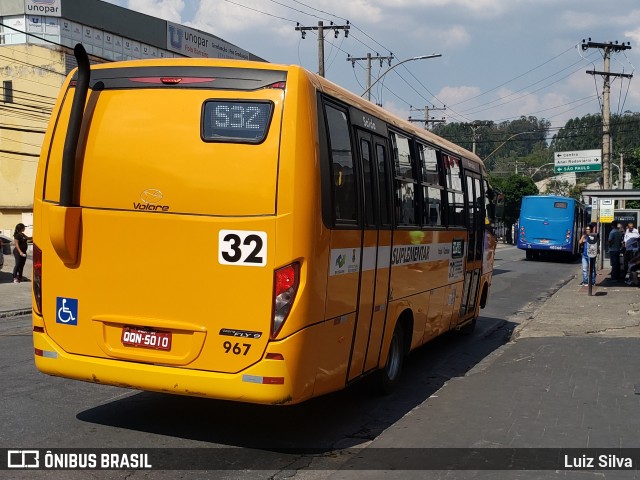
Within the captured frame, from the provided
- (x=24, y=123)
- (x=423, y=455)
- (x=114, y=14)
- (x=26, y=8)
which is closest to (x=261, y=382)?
(x=423, y=455)

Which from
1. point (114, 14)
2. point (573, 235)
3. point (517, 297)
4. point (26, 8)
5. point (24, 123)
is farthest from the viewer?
point (114, 14)

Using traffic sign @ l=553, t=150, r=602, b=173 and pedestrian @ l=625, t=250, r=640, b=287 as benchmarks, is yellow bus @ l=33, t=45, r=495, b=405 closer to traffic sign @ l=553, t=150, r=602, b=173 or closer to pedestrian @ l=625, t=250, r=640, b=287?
pedestrian @ l=625, t=250, r=640, b=287

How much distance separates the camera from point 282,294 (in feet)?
18.9

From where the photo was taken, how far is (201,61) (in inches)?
245

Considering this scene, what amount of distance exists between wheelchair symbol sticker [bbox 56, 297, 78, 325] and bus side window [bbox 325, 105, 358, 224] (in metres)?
2.26

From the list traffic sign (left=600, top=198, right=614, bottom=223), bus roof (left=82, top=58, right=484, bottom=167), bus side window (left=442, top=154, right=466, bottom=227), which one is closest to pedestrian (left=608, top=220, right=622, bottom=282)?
traffic sign (left=600, top=198, right=614, bottom=223)

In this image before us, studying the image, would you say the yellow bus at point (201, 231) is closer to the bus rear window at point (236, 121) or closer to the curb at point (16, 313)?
the bus rear window at point (236, 121)

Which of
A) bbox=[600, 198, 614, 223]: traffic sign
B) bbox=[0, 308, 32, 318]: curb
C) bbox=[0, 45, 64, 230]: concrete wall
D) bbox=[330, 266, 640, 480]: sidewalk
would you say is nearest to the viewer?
bbox=[330, 266, 640, 480]: sidewalk

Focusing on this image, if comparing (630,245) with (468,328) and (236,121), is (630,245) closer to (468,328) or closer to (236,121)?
(468,328)

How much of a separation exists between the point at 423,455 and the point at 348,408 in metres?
1.82

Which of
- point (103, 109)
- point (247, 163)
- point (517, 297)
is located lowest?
point (517, 297)

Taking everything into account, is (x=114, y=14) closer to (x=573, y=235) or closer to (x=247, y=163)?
(x=573, y=235)

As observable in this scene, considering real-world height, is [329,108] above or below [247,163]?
above

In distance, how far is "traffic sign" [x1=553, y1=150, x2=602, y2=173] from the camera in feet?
207
